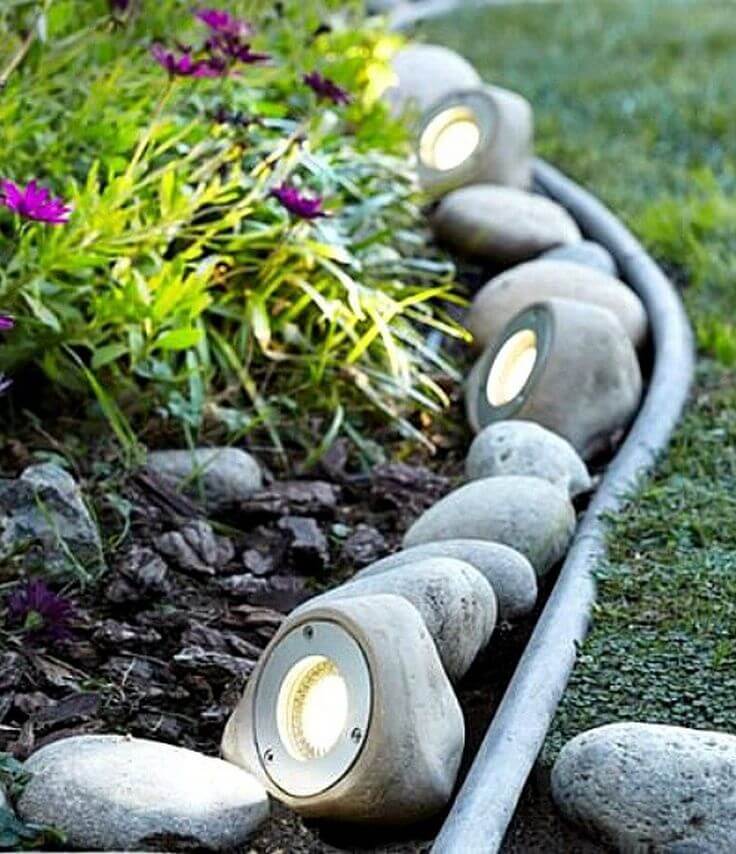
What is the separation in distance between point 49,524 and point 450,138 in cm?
226

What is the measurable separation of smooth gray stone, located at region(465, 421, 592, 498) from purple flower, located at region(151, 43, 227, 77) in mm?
817

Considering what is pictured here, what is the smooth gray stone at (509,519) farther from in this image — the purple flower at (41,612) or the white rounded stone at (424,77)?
the white rounded stone at (424,77)

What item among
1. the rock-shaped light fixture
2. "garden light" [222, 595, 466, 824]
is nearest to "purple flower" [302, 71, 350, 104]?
the rock-shaped light fixture

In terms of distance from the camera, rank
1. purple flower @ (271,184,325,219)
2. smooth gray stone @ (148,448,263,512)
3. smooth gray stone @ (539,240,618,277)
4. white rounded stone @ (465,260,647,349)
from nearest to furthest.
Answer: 1. purple flower @ (271,184,325,219)
2. smooth gray stone @ (148,448,263,512)
3. white rounded stone @ (465,260,647,349)
4. smooth gray stone @ (539,240,618,277)

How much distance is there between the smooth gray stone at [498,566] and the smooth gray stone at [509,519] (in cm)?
11

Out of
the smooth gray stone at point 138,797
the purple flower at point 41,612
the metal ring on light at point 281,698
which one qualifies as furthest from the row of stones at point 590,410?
the purple flower at point 41,612

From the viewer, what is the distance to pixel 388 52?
5176mm

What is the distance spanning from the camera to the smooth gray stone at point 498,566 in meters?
2.73

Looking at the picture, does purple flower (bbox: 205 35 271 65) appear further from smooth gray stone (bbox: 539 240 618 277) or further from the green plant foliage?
smooth gray stone (bbox: 539 240 618 277)

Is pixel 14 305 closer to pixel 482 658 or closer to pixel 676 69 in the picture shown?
pixel 482 658

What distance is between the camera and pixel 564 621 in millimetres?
2652

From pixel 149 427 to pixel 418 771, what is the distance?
125 centimetres

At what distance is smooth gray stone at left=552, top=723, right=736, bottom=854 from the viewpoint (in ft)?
7.04

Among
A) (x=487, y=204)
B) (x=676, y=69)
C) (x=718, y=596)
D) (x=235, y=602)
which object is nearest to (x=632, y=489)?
(x=718, y=596)
